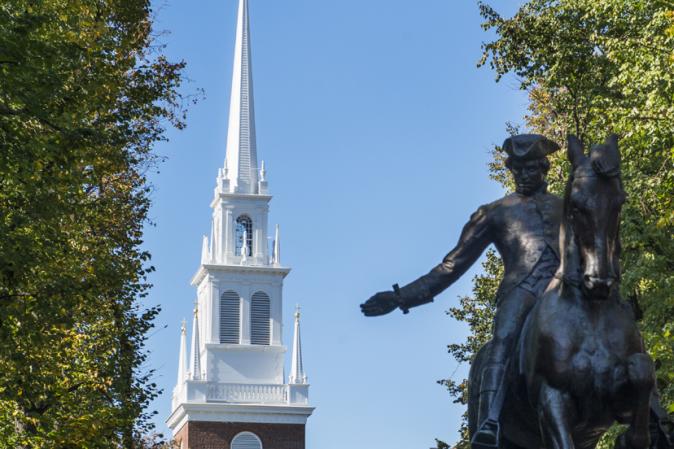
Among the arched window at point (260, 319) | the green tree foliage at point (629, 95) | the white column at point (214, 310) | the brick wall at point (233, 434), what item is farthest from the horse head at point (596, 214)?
the arched window at point (260, 319)

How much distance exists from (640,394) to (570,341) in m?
0.58

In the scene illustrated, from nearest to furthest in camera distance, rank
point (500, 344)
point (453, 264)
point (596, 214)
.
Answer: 1. point (596, 214)
2. point (500, 344)
3. point (453, 264)

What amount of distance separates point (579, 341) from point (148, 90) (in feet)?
60.9

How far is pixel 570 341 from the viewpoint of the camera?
34.8 feet

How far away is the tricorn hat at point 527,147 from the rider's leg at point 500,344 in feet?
3.42

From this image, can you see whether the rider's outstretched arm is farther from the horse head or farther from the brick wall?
the brick wall

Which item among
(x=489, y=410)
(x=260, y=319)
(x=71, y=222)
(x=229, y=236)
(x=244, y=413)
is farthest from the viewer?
(x=260, y=319)

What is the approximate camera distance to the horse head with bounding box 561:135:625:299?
33.7ft

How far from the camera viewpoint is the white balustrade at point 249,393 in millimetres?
101750

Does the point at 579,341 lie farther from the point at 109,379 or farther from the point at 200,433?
the point at 200,433

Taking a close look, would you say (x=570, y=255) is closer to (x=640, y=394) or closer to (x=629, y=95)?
(x=640, y=394)

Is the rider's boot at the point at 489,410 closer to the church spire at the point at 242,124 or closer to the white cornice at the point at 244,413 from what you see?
the white cornice at the point at 244,413

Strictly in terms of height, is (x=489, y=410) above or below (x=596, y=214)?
below

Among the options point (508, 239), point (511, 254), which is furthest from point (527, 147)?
point (511, 254)
